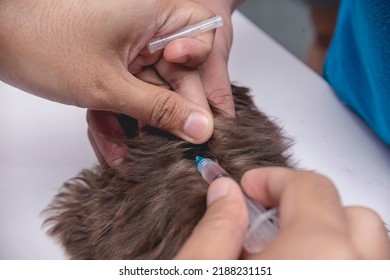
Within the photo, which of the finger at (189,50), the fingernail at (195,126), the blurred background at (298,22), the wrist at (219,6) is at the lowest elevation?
the fingernail at (195,126)

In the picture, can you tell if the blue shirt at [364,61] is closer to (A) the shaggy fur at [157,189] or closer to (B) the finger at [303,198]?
(A) the shaggy fur at [157,189]

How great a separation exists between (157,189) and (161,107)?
0.15 m

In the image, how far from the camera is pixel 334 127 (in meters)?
1.19

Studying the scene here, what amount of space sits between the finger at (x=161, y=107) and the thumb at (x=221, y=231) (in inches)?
9.1

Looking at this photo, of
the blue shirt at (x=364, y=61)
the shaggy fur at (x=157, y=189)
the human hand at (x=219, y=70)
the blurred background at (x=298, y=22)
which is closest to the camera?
the shaggy fur at (x=157, y=189)

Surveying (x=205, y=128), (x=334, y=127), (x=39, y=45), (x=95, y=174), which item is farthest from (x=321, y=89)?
(x=39, y=45)

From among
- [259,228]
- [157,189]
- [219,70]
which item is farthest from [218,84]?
[259,228]

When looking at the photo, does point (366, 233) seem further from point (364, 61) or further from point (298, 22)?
point (298, 22)

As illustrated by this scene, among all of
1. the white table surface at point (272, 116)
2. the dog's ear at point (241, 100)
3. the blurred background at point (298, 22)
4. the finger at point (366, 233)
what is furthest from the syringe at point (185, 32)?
the blurred background at point (298, 22)

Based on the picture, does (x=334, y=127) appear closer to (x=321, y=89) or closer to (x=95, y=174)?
(x=321, y=89)

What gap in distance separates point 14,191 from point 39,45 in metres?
0.42

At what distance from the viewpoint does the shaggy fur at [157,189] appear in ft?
2.47

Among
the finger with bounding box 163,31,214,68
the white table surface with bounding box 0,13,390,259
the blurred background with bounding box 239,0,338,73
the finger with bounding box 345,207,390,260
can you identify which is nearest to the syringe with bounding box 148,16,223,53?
the finger with bounding box 163,31,214,68

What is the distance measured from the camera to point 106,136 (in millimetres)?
1032
